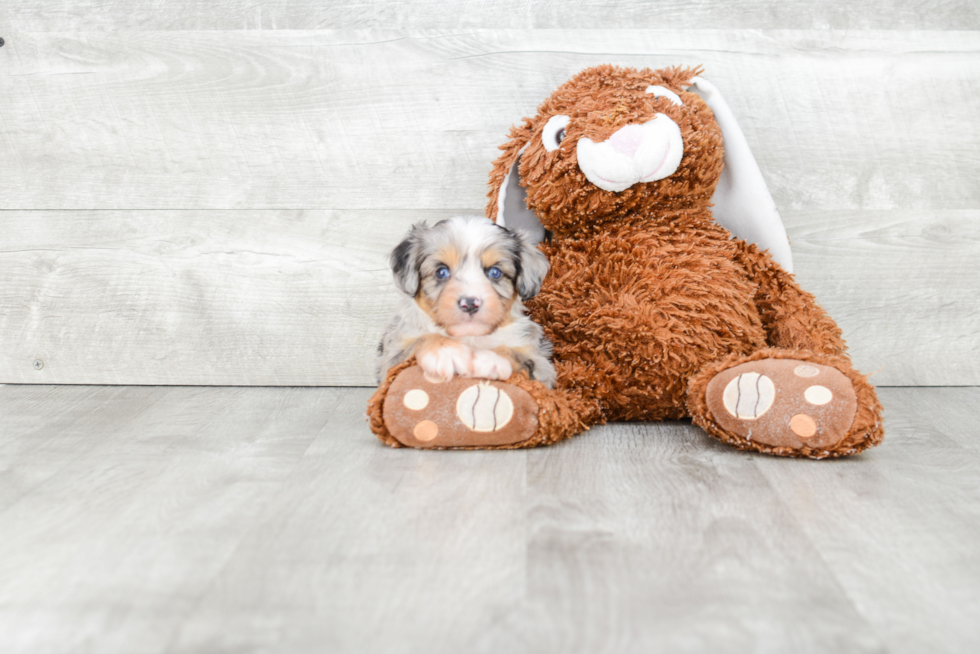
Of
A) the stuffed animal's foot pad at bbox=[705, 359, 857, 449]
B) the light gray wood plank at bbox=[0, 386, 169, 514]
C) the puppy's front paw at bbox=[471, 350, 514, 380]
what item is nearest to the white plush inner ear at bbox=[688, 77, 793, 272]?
the stuffed animal's foot pad at bbox=[705, 359, 857, 449]

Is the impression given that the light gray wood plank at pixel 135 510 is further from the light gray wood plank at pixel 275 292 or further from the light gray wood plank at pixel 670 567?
the light gray wood plank at pixel 670 567

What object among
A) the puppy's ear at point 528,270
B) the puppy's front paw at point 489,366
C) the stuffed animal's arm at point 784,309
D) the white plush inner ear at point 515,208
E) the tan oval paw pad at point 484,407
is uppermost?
the white plush inner ear at point 515,208

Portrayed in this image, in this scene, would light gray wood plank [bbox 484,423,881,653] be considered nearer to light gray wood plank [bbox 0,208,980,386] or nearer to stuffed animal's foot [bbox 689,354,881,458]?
stuffed animal's foot [bbox 689,354,881,458]

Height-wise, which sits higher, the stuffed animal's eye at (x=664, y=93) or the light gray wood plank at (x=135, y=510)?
the stuffed animal's eye at (x=664, y=93)

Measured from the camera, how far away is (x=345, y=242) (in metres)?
1.87

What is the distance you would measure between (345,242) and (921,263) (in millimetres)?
1338

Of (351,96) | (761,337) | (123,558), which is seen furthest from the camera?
(351,96)

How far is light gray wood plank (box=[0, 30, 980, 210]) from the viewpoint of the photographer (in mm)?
1801

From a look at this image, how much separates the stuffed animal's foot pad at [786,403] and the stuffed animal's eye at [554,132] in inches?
20.7

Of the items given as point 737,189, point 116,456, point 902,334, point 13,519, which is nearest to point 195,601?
point 13,519

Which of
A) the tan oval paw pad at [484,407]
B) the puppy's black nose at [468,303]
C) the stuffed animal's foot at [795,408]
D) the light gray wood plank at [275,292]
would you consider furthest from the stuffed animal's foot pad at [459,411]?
the light gray wood plank at [275,292]

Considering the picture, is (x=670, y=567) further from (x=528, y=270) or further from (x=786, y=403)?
(x=528, y=270)

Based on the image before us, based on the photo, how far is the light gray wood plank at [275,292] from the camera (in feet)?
6.07

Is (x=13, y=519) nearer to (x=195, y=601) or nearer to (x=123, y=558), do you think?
(x=123, y=558)
